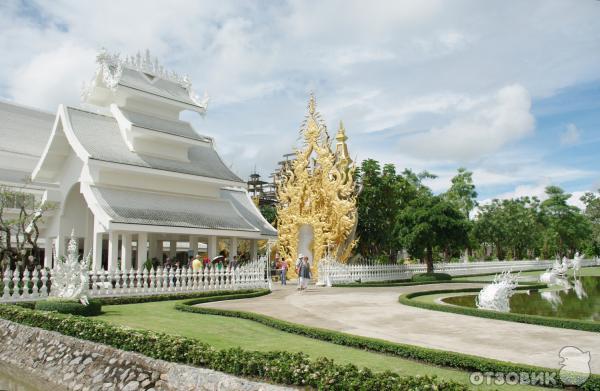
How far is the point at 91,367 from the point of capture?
8.60 m

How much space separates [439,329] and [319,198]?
1409cm

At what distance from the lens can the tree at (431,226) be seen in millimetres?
23703

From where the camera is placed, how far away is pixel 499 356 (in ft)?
22.4

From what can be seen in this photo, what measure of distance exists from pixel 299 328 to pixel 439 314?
383 cm

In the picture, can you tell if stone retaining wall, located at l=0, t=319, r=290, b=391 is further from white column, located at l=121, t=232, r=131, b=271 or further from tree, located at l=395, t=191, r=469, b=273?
tree, located at l=395, t=191, r=469, b=273

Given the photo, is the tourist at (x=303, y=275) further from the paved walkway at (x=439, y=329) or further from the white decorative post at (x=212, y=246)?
the white decorative post at (x=212, y=246)

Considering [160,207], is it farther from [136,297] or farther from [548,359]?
[548,359]

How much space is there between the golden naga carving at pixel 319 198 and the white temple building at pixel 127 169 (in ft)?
6.56

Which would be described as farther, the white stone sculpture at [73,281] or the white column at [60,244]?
the white column at [60,244]

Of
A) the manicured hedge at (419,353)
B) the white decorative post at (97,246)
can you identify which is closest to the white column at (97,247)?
the white decorative post at (97,246)

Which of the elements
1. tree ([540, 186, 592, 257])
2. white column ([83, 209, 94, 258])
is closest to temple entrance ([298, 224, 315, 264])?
white column ([83, 209, 94, 258])

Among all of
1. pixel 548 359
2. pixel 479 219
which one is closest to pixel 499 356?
pixel 548 359

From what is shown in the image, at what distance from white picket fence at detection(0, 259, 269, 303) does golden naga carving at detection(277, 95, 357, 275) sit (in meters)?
3.32

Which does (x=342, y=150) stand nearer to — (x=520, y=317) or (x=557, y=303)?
(x=557, y=303)
